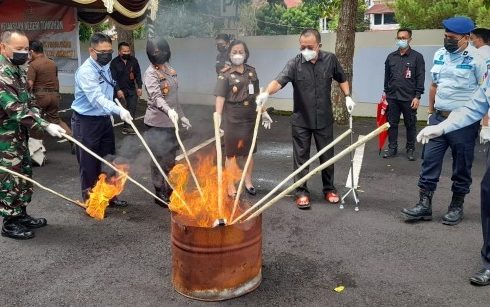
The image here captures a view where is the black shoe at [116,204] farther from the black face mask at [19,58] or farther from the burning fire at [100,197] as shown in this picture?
the black face mask at [19,58]

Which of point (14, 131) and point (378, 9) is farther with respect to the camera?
point (378, 9)

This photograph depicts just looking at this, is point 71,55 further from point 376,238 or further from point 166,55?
point 376,238

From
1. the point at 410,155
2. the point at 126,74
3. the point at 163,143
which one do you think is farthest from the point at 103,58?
the point at 410,155

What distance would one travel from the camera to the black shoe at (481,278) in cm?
369

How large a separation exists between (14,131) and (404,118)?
19.6 ft

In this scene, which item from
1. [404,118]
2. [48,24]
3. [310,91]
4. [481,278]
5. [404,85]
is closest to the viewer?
[481,278]

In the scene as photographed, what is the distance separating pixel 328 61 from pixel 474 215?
240 cm

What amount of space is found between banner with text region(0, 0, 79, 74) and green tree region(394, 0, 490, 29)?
12685mm

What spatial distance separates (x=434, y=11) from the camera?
58.3 feet

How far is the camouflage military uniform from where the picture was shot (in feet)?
14.3

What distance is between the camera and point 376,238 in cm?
468

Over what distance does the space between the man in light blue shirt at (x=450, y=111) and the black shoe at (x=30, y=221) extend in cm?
398

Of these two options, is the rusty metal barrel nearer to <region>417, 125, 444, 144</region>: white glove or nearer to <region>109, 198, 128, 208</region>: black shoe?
<region>417, 125, 444, 144</region>: white glove

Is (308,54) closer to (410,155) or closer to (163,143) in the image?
(163,143)
